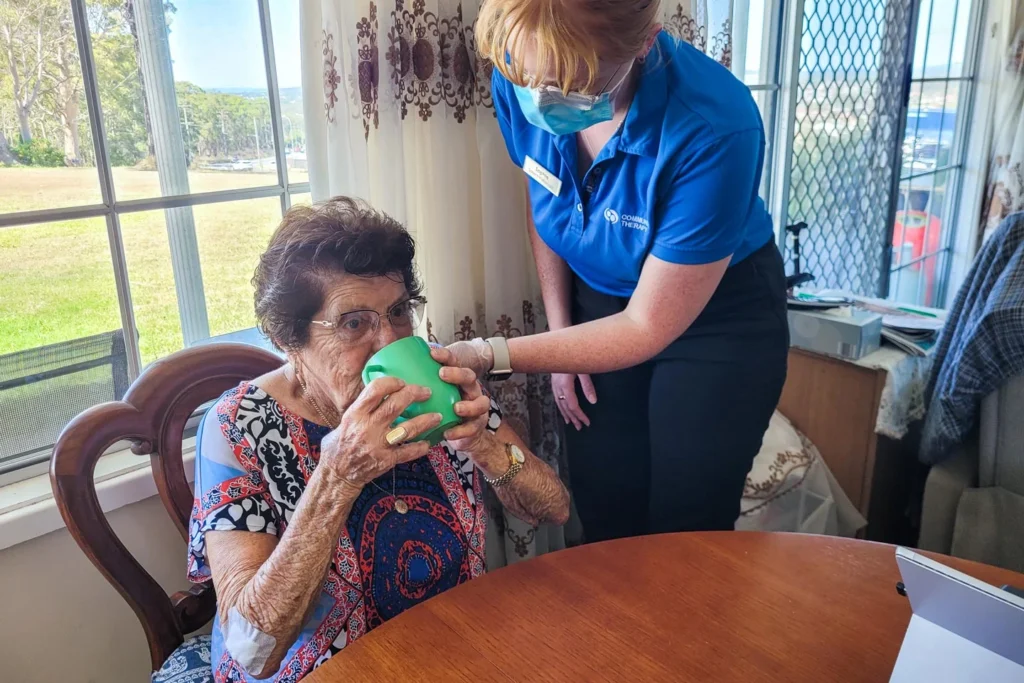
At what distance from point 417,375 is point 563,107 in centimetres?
46

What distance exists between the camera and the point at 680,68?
47.6 inches

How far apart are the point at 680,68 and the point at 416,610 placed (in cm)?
92

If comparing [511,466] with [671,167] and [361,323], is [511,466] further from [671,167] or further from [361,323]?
[671,167]

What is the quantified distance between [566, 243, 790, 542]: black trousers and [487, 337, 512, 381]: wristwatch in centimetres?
35

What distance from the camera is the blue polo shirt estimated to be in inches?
46.0

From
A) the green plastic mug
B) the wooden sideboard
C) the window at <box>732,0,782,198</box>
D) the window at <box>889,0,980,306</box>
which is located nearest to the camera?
the green plastic mug

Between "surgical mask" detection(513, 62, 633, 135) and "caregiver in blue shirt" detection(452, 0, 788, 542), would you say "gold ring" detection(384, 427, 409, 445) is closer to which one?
"caregiver in blue shirt" detection(452, 0, 788, 542)

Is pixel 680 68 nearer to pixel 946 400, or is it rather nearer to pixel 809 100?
pixel 946 400

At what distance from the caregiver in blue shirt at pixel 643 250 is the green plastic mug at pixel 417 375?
0.29 metres

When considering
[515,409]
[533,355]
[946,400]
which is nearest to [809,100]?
[946,400]

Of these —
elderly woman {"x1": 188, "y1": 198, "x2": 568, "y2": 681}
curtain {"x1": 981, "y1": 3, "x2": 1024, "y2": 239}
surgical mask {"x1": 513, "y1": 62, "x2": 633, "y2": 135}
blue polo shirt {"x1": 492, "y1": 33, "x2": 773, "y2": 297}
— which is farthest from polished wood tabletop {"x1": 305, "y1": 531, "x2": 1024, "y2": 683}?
curtain {"x1": 981, "y1": 3, "x2": 1024, "y2": 239}

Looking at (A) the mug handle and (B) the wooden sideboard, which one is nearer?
(A) the mug handle

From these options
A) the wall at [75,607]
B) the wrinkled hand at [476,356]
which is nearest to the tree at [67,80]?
the wall at [75,607]

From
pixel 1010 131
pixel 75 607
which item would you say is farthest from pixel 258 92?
pixel 1010 131
